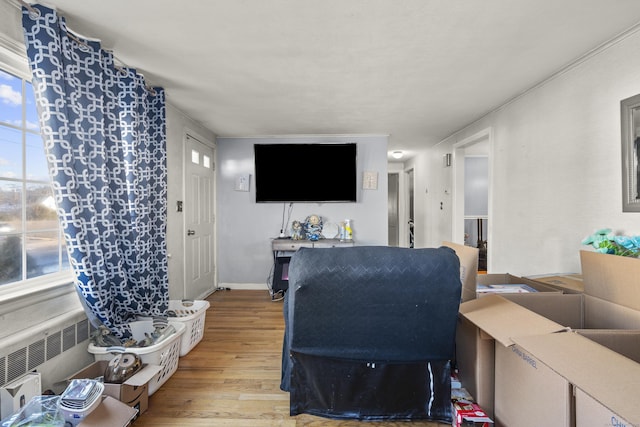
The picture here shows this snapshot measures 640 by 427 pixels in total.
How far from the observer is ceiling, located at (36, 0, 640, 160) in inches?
63.4

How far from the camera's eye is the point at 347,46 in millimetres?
1980

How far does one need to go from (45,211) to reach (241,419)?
67.4 inches

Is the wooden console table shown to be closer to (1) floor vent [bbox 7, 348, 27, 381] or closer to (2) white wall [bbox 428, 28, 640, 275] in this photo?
(2) white wall [bbox 428, 28, 640, 275]

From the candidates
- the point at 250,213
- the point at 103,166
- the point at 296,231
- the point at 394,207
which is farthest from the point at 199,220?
the point at 394,207

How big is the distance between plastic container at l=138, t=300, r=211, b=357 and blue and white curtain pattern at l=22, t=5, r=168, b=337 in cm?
16

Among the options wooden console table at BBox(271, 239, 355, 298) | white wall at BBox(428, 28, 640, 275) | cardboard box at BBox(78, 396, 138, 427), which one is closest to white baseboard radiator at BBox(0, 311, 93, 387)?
cardboard box at BBox(78, 396, 138, 427)

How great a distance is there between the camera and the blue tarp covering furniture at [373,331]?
1.27 m

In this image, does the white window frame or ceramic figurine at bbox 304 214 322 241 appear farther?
ceramic figurine at bbox 304 214 322 241

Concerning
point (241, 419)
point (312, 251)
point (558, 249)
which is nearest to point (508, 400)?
point (312, 251)

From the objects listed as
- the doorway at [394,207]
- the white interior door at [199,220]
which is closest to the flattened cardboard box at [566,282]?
the white interior door at [199,220]

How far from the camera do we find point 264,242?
4422 millimetres

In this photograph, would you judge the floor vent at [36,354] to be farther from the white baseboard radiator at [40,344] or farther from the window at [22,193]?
the window at [22,193]

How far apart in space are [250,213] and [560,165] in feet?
→ 11.9

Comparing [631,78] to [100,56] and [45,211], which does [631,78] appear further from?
[45,211]
